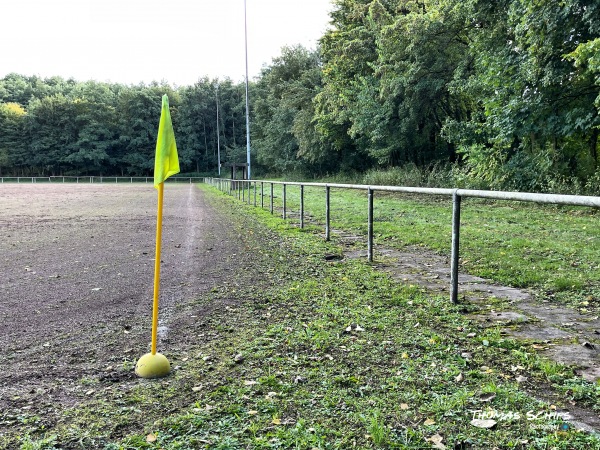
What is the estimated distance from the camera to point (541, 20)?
12281 millimetres

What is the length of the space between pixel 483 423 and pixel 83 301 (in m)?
3.85

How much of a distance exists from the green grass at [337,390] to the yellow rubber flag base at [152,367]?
85mm

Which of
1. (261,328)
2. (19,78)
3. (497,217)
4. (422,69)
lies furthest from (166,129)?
(19,78)

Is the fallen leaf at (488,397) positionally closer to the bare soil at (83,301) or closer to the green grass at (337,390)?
the green grass at (337,390)

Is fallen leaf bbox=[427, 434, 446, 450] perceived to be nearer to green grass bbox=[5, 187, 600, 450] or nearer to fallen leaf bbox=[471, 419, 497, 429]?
green grass bbox=[5, 187, 600, 450]

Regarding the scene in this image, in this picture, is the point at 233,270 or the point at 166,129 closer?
the point at 166,129

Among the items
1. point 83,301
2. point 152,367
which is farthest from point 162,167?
point 83,301

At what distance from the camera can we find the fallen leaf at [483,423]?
2304mm

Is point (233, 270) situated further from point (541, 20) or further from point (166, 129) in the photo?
point (541, 20)

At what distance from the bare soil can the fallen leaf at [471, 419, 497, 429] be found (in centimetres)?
200

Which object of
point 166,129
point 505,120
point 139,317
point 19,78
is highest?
point 19,78

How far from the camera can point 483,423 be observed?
2.32 meters

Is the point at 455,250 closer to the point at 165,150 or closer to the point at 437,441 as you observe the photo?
the point at 437,441

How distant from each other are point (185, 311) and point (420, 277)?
275 centimetres
